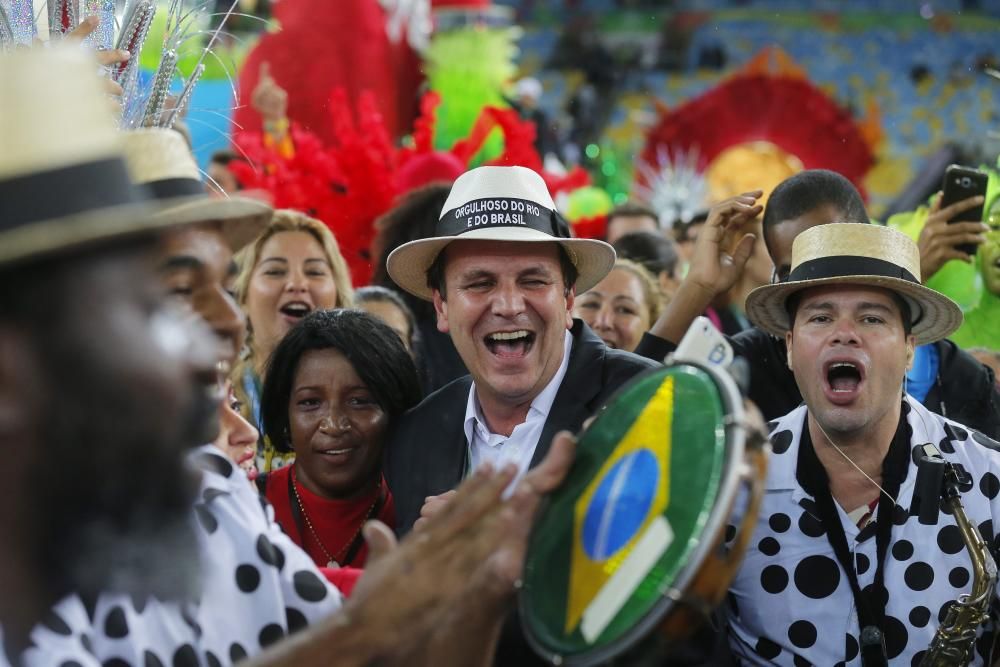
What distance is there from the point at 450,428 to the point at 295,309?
1.25m

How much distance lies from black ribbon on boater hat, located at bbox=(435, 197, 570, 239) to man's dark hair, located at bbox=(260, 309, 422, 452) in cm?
32

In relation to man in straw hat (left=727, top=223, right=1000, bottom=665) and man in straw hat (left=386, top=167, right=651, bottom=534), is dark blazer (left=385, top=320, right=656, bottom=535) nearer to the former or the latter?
man in straw hat (left=386, top=167, right=651, bottom=534)

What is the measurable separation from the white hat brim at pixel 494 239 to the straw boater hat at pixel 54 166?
1.77 m

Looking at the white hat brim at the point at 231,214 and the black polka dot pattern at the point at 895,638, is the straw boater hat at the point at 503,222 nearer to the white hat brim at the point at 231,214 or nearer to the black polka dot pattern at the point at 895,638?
the white hat brim at the point at 231,214

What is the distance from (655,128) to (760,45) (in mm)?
7174

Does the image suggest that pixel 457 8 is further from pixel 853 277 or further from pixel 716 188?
pixel 853 277

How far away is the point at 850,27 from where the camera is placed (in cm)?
2355

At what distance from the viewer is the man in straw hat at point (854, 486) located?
116 inches

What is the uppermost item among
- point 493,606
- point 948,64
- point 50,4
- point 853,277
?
point 948,64

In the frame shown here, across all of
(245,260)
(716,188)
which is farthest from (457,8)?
(245,260)

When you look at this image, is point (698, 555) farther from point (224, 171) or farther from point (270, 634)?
point (224, 171)

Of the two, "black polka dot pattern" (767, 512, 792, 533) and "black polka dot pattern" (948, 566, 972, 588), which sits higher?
"black polka dot pattern" (767, 512, 792, 533)

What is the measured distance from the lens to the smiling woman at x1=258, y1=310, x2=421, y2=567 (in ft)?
10.6

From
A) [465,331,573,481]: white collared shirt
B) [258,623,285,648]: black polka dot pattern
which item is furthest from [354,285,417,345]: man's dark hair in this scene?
[258,623,285,648]: black polka dot pattern
